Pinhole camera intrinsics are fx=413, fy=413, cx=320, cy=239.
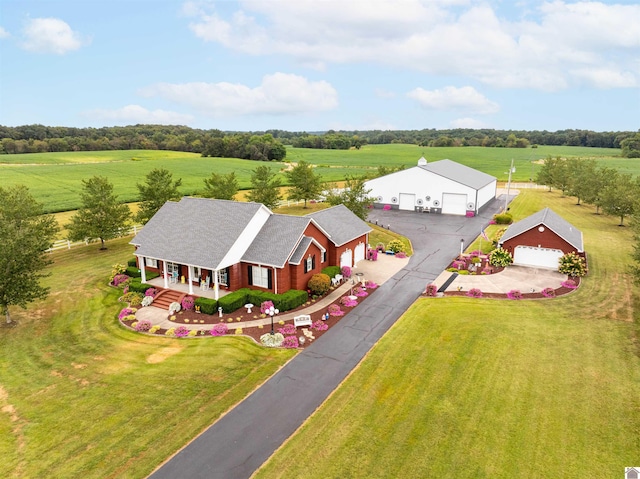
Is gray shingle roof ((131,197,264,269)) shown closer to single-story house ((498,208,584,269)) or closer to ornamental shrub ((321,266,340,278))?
ornamental shrub ((321,266,340,278))

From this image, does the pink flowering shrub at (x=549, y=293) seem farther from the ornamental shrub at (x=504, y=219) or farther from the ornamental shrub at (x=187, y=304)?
the ornamental shrub at (x=504, y=219)

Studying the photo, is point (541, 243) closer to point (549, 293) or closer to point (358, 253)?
point (549, 293)

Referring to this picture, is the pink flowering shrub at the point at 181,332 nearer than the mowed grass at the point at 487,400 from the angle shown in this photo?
No

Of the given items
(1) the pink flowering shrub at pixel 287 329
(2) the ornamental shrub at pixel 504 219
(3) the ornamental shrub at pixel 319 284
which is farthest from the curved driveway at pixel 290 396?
(2) the ornamental shrub at pixel 504 219

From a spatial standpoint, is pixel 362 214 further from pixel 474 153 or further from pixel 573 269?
pixel 474 153

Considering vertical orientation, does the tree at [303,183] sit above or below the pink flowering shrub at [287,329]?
above

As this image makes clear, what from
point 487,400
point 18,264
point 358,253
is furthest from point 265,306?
point 18,264

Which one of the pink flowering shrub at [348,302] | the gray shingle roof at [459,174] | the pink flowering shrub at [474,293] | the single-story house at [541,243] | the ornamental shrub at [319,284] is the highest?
the gray shingle roof at [459,174]
